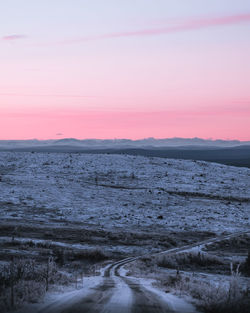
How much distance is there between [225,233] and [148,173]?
35.2 meters

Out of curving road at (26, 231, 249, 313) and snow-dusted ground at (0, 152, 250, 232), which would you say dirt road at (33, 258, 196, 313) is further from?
snow-dusted ground at (0, 152, 250, 232)

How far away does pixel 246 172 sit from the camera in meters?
95.8

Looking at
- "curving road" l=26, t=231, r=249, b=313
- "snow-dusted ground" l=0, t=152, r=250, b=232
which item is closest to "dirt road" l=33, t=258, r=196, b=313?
"curving road" l=26, t=231, r=249, b=313

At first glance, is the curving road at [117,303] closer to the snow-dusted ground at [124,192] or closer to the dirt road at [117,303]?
the dirt road at [117,303]

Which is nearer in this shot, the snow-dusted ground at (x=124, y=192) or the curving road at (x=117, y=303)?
the curving road at (x=117, y=303)

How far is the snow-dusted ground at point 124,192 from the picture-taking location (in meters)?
49.3

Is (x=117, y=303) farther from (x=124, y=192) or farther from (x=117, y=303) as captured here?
(x=124, y=192)

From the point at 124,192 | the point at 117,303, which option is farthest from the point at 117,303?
the point at 124,192

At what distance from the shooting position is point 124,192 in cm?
6488

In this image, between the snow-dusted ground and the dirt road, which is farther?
the snow-dusted ground

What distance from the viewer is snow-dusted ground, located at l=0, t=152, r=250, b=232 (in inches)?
1941

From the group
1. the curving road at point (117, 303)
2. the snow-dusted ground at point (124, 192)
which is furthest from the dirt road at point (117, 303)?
the snow-dusted ground at point (124, 192)

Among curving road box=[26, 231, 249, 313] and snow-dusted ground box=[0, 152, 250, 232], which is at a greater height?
curving road box=[26, 231, 249, 313]

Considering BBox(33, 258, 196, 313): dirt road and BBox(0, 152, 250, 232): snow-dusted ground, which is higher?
BBox(33, 258, 196, 313): dirt road
